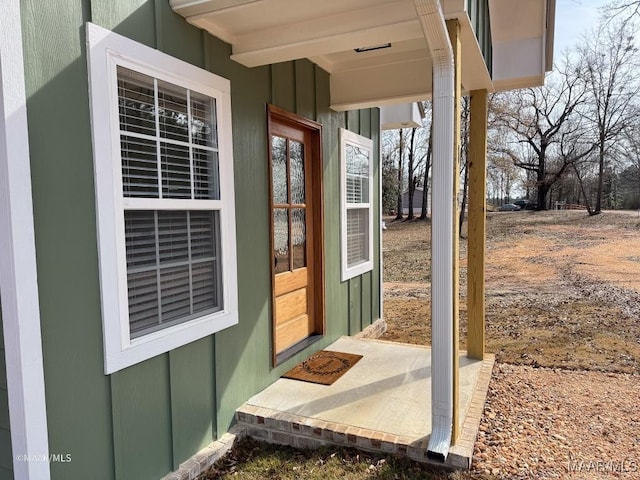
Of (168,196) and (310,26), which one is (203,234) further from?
(310,26)

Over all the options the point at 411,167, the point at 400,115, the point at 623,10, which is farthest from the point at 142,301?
the point at 411,167

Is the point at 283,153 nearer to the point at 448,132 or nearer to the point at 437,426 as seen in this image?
the point at 448,132

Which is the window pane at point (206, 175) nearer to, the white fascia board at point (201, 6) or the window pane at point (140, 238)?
the window pane at point (140, 238)

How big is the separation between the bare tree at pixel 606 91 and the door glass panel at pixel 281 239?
19.2 m

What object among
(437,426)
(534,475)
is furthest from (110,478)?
(534,475)

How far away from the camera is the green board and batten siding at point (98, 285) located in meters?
1.69

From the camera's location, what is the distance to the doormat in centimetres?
329

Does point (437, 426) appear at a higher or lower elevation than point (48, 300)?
Answer: lower

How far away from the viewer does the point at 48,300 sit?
169 cm

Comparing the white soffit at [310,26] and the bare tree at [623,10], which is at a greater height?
the bare tree at [623,10]

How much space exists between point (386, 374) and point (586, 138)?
→ 21783 millimetres

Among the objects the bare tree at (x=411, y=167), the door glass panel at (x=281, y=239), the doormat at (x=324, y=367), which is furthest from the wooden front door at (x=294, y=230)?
the bare tree at (x=411, y=167)

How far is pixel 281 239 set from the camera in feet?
11.4

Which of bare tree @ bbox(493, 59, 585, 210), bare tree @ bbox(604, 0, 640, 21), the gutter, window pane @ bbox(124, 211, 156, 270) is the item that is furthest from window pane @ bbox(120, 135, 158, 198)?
bare tree @ bbox(493, 59, 585, 210)
